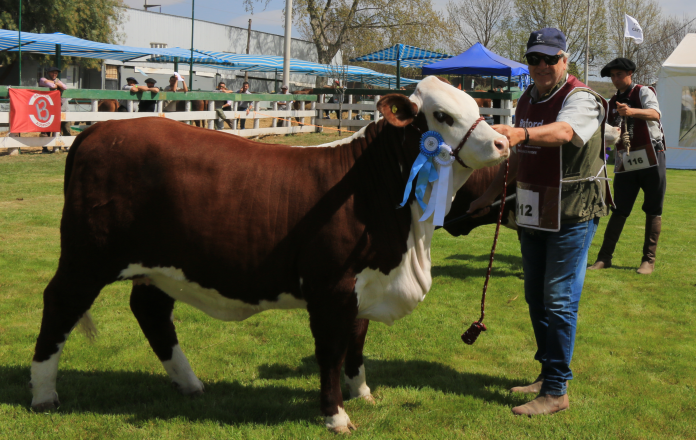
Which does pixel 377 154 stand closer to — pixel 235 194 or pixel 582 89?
pixel 235 194

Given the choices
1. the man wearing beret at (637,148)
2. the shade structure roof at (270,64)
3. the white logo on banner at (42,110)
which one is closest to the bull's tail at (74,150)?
the man wearing beret at (637,148)

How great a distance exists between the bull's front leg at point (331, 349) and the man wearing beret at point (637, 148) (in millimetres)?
4523

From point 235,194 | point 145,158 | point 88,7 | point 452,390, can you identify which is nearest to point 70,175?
point 145,158

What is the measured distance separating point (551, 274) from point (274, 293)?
5.14 ft

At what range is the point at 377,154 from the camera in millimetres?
3451

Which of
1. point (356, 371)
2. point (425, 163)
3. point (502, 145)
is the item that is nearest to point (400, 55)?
point (356, 371)

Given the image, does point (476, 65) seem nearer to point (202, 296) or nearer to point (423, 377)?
point (423, 377)

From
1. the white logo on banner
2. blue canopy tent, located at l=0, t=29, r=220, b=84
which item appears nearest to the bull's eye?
the white logo on banner

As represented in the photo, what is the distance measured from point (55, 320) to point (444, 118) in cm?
234

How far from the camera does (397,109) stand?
10.4ft

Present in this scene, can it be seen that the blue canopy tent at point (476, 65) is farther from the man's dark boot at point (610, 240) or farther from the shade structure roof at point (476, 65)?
the man's dark boot at point (610, 240)

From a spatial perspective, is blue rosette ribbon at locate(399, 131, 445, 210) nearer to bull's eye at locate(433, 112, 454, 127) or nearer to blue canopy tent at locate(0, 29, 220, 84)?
bull's eye at locate(433, 112, 454, 127)

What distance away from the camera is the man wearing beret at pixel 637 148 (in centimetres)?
670

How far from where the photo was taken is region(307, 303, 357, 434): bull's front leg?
3.30 metres
